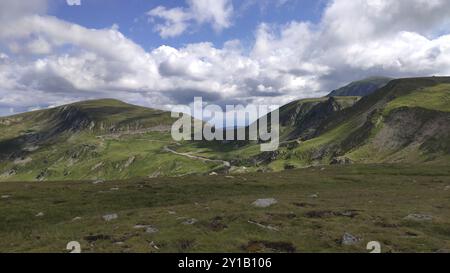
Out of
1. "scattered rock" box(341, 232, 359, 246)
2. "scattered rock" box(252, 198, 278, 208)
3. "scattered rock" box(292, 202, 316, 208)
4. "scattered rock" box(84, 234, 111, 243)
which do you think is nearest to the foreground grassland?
"scattered rock" box(84, 234, 111, 243)

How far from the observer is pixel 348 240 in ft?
96.9

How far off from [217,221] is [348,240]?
12011 mm

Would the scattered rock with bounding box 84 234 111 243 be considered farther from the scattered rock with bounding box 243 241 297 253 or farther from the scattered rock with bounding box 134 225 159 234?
the scattered rock with bounding box 243 241 297 253

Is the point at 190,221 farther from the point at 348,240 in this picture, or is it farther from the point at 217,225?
the point at 348,240

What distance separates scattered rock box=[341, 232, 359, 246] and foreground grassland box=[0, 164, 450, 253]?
0.32 meters

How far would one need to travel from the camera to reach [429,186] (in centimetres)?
6856

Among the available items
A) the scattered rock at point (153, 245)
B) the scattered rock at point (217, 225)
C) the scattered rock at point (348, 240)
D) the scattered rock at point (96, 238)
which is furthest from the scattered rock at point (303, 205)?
the scattered rock at point (96, 238)

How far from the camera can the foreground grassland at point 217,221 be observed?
29.8 metres

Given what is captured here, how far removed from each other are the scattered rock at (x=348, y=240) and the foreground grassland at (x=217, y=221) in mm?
323
